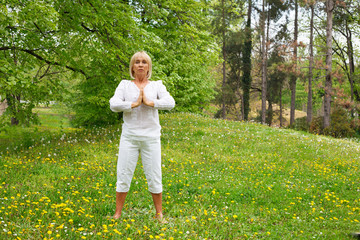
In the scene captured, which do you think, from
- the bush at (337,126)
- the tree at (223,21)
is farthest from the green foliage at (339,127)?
the tree at (223,21)

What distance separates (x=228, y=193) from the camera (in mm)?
6859

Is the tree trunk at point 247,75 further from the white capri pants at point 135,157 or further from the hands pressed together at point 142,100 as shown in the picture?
the hands pressed together at point 142,100

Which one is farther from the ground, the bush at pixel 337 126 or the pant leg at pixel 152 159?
the pant leg at pixel 152 159

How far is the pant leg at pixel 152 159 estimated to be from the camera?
185 inches

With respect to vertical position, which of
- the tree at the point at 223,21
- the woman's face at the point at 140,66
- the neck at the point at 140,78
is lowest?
the neck at the point at 140,78

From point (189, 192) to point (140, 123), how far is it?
9.69 feet

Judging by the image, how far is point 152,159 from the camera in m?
4.75

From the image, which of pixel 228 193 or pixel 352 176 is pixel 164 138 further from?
pixel 352 176

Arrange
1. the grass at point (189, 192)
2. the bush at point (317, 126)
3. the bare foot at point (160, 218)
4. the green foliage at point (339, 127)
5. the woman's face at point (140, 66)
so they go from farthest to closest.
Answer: the bush at point (317, 126) < the green foliage at point (339, 127) < the bare foot at point (160, 218) < the grass at point (189, 192) < the woman's face at point (140, 66)

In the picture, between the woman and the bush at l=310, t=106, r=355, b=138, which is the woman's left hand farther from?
the bush at l=310, t=106, r=355, b=138

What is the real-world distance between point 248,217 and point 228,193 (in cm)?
93

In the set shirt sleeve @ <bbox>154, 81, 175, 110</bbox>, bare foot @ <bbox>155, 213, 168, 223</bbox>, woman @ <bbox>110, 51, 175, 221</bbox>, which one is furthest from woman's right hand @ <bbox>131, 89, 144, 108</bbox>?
bare foot @ <bbox>155, 213, 168, 223</bbox>

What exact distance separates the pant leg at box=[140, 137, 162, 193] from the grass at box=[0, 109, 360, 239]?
0.74 meters

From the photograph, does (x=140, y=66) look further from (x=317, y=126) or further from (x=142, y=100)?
(x=317, y=126)
